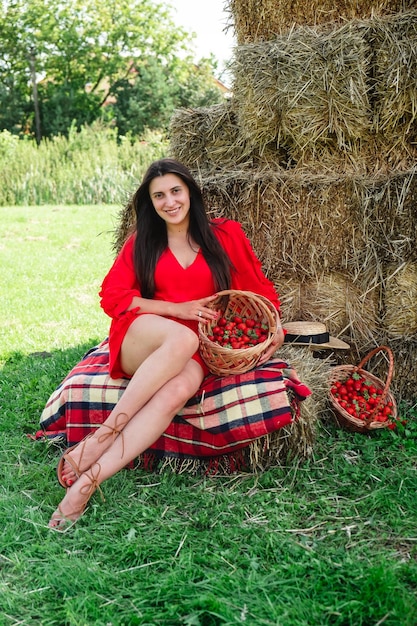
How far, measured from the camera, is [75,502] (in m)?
2.85

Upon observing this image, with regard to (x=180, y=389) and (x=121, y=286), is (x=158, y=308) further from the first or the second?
(x=180, y=389)

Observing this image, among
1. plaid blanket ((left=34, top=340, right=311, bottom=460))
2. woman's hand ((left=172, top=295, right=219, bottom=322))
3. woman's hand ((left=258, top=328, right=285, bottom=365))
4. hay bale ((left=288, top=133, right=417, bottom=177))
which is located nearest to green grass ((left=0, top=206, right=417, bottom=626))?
plaid blanket ((left=34, top=340, right=311, bottom=460))

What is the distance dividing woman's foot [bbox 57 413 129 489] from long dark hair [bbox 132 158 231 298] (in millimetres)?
818

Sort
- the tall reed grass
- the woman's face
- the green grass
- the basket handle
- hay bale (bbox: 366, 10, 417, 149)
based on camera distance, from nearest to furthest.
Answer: the green grass
the woman's face
the basket handle
hay bale (bbox: 366, 10, 417, 149)
the tall reed grass

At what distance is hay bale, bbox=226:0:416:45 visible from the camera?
3.87 metres

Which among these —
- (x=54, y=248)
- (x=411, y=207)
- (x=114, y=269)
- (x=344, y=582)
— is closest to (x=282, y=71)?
(x=411, y=207)

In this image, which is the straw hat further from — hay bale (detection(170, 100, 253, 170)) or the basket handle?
hay bale (detection(170, 100, 253, 170))

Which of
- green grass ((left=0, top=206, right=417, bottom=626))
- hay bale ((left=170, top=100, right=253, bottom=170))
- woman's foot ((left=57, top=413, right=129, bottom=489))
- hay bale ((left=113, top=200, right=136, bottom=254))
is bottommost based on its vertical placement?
green grass ((left=0, top=206, right=417, bottom=626))

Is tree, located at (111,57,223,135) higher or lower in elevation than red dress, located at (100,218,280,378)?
higher

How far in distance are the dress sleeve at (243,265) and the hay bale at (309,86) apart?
2.59 ft

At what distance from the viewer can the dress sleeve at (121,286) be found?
3.41m

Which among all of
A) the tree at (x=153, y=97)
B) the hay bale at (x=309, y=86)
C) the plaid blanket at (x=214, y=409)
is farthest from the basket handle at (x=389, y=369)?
the tree at (x=153, y=97)

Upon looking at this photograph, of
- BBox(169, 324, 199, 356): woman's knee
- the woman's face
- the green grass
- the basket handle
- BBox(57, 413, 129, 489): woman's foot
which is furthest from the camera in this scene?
the basket handle

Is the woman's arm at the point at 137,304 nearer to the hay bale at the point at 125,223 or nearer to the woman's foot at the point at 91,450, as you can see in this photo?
the woman's foot at the point at 91,450
